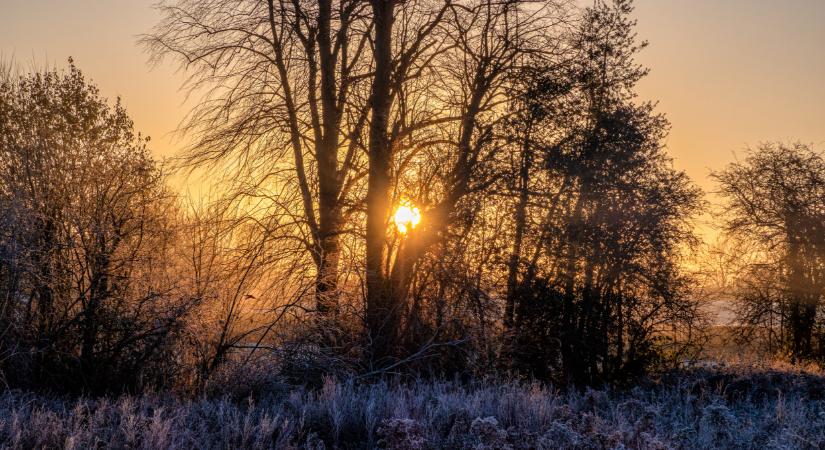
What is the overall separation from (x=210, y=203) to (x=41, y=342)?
5653mm

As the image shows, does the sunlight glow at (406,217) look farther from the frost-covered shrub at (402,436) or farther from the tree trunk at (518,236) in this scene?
the frost-covered shrub at (402,436)

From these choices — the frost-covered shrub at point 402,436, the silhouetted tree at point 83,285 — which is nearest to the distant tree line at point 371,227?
the silhouetted tree at point 83,285

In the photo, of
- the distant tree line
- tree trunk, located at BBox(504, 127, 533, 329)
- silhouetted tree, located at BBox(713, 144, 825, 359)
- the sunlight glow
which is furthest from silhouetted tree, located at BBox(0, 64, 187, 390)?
silhouetted tree, located at BBox(713, 144, 825, 359)

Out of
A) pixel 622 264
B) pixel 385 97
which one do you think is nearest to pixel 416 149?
pixel 385 97

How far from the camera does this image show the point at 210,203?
50.2 feet

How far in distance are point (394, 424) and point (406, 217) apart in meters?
7.64

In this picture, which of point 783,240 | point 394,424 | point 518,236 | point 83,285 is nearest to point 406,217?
point 518,236

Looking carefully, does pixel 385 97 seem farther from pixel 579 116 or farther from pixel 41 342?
pixel 41 342

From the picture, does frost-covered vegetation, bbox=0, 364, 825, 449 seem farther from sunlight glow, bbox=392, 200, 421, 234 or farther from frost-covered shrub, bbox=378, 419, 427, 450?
sunlight glow, bbox=392, 200, 421, 234

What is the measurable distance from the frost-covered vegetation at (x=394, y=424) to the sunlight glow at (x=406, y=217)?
183 inches

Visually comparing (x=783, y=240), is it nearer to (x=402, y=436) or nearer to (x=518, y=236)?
(x=518, y=236)

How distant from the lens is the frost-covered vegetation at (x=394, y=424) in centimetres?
651

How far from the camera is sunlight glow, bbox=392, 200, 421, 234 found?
1391 centimetres

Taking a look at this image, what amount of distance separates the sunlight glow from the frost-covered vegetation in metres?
4.64
